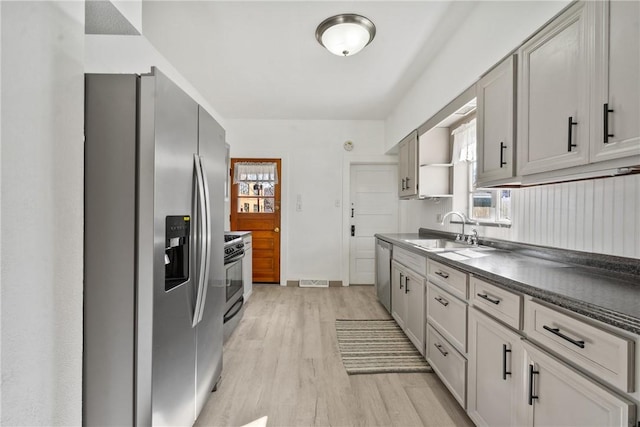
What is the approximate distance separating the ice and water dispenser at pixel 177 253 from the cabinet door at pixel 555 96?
182cm

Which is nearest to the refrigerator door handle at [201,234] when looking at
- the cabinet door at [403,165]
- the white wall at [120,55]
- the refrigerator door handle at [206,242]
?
the refrigerator door handle at [206,242]

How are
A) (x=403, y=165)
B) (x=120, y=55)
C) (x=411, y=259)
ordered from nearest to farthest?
1. (x=120, y=55)
2. (x=411, y=259)
3. (x=403, y=165)

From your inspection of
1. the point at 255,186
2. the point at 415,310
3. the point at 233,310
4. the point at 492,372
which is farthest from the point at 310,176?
Answer: the point at 492,372

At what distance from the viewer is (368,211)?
194 inches

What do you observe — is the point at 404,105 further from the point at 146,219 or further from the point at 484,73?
the point at 146,219

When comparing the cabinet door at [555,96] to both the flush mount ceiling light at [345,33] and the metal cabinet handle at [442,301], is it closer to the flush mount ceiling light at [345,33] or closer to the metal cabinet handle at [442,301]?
the metal cabinet handle at [442,301]

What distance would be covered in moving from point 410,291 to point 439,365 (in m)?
0.72

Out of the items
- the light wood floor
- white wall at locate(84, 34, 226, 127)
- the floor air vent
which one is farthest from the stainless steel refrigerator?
the floor air vent

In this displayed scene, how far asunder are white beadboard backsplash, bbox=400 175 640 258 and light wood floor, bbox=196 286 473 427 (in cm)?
121

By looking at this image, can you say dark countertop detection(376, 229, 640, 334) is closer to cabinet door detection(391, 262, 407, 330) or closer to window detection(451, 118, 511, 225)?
window detection(451, 118, 511, 225)

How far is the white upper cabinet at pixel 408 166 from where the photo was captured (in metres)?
3.49

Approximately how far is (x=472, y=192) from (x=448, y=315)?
161 cm

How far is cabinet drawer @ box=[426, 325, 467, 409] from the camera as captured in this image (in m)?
1.75

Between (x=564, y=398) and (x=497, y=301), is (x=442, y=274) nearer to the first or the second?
(x=497, y=301)
